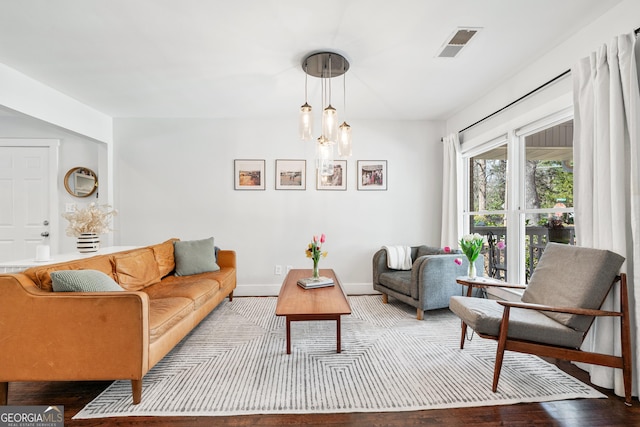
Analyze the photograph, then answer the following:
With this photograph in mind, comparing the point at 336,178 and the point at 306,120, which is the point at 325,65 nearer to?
the point at 306,120

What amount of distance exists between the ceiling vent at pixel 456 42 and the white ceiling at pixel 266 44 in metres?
0.05

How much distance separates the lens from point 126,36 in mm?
2314

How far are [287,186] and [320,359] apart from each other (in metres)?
2.57

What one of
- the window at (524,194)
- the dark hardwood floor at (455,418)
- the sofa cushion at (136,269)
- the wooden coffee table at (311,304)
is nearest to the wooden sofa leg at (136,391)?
the dark hardwood floor at (455,418)

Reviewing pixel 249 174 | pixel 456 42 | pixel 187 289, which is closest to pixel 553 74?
pixel 456 42

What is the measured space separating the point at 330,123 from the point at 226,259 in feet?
7.65

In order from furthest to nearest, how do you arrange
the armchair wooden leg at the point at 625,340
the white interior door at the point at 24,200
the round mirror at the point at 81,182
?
the round mirror at the point at 81,182 < the white interior door at the point at 24,200 < the armchair wooden leg at the point at 625,340

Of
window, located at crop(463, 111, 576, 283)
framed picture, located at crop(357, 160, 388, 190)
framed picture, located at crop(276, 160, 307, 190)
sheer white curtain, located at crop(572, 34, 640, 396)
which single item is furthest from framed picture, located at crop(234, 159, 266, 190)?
sheer white curtain, located at crop(572, 34, 640, 396)

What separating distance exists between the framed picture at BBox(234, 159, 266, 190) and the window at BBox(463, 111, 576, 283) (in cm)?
287

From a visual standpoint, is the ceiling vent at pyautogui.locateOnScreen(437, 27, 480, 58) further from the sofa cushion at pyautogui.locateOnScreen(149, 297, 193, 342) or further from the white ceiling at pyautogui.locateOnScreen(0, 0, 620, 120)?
the sofa cushion at pyautogui.locateOnScreen(149, 297, 193, 342)

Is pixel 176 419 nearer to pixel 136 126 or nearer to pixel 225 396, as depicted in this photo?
pixel 225 396

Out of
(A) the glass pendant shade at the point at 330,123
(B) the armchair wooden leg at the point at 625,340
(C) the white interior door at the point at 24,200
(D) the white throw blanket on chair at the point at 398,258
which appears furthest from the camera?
(C) the white interior door at the point at 24,200

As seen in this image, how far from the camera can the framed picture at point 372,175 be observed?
443 cm

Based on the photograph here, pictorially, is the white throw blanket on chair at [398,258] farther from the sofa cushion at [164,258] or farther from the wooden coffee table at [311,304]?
the sofa cushion at [164,258]
